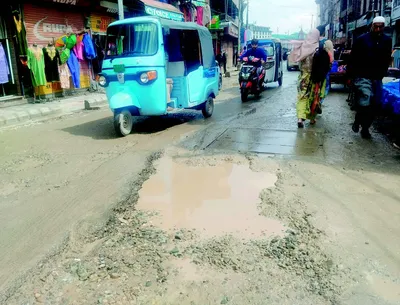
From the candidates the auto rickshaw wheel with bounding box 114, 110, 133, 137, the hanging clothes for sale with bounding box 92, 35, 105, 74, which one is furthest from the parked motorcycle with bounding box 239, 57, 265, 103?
the hanging clothes for sale with bounding box 92, 35, 105, 74

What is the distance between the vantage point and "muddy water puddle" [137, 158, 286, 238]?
332cm

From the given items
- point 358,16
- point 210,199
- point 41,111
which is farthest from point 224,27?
point 210,199

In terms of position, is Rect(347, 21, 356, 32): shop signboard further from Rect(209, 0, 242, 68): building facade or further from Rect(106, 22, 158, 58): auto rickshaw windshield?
Rect(106, 22, 158, 58): auto rickshaw windshield

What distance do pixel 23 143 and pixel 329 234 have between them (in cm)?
568

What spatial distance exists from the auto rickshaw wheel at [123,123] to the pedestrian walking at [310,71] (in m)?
3.33

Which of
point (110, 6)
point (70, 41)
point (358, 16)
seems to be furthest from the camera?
point (358, 16)

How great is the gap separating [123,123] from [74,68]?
271 inches

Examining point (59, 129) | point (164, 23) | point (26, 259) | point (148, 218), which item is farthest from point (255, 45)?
point (26, 259)

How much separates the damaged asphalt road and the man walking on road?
723 mm

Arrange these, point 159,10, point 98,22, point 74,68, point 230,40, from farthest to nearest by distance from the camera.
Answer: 1. point 230,40
2. point 159,10
3. point 98,22
4. point 74,68

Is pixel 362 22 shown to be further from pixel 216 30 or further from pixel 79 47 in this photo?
pixel 79 47

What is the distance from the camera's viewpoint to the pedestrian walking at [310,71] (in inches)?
275

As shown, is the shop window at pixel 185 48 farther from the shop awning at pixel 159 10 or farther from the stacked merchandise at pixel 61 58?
the shop awning at pixel 159 10

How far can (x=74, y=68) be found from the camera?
1269 cm
